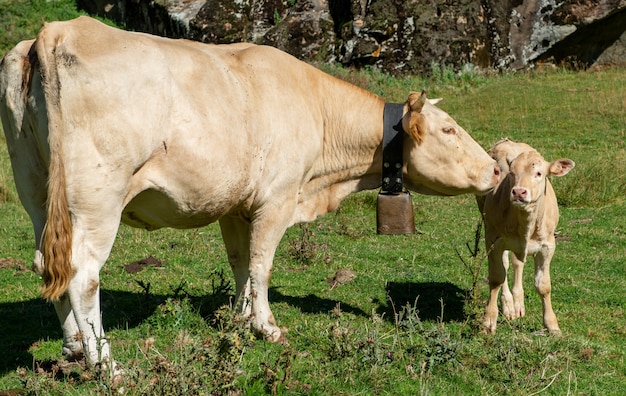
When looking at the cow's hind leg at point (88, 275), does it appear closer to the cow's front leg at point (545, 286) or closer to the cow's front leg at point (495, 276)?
the cow's front leg at point (495, 276)

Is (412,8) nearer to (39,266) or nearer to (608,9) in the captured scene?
(608,9)

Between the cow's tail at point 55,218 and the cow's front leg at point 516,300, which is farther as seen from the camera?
the cow's front leg at point 516,300

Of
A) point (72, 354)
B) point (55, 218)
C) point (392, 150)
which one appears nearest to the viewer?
point (55, 218)

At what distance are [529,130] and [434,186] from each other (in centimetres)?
1007

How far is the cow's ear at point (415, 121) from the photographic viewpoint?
7.93 m

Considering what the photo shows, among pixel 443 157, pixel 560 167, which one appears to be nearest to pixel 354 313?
pixel 443 157

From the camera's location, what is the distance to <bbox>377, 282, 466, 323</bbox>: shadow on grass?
335 inches

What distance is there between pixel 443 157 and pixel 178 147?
2890 mm

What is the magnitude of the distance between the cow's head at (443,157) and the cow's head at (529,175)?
0.28 m

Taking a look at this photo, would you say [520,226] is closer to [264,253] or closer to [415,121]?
[415,121]

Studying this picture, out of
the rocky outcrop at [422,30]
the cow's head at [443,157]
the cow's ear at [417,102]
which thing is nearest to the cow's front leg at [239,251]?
the cow's head at [443,157]

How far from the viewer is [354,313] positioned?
8.52 m

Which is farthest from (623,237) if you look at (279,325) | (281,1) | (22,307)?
(281,1)

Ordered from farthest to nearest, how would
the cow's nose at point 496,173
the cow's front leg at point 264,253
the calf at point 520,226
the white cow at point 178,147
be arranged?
1. the cow's nose at point 496,173
2. the calf at point 520,226
3. the cow's front leg at point 264,253
4. the white cow at point 178,147
